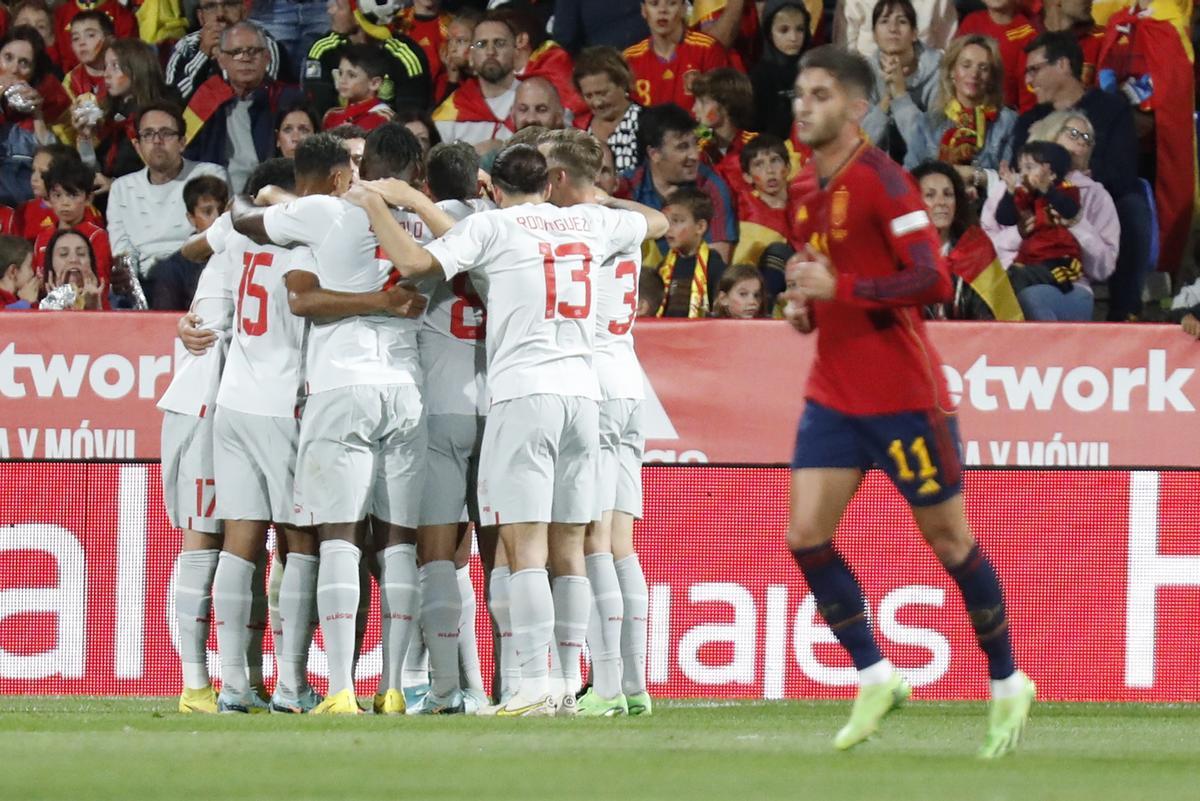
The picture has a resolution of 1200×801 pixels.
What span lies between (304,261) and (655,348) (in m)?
2.85

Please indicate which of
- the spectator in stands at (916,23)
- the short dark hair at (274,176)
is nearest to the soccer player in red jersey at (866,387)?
the short dark hair at (274,176)

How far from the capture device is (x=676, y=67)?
14.2 meters

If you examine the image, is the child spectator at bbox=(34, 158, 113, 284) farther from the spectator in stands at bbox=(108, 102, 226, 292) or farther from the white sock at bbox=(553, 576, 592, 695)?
the white sock at bbox=(553, 576, 592, 695)

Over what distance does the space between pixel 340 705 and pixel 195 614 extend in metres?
0.99

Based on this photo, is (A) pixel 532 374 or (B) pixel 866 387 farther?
(A) pixel 532 374

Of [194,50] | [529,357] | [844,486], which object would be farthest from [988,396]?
[194,50]

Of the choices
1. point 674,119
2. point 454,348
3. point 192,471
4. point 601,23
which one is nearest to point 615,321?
point 454,348

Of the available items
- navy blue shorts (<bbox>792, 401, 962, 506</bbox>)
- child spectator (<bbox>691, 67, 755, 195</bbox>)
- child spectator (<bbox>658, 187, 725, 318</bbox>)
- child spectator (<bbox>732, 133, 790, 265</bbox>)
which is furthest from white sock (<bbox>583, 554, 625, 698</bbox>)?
child spectator (<bbox>691, 67, 755, 195</bbox>)

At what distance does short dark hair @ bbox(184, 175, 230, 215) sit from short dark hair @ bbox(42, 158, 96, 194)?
2013 millimetres

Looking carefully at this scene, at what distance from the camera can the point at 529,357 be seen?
8.17 meters

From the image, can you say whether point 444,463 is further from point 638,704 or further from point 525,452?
point 638,704

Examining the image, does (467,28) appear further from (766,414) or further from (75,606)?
(75,606)

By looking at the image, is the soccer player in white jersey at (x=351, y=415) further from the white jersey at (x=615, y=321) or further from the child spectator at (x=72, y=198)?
the child spectator at (x=72, y=198)

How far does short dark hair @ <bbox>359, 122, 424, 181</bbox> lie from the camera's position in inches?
336
